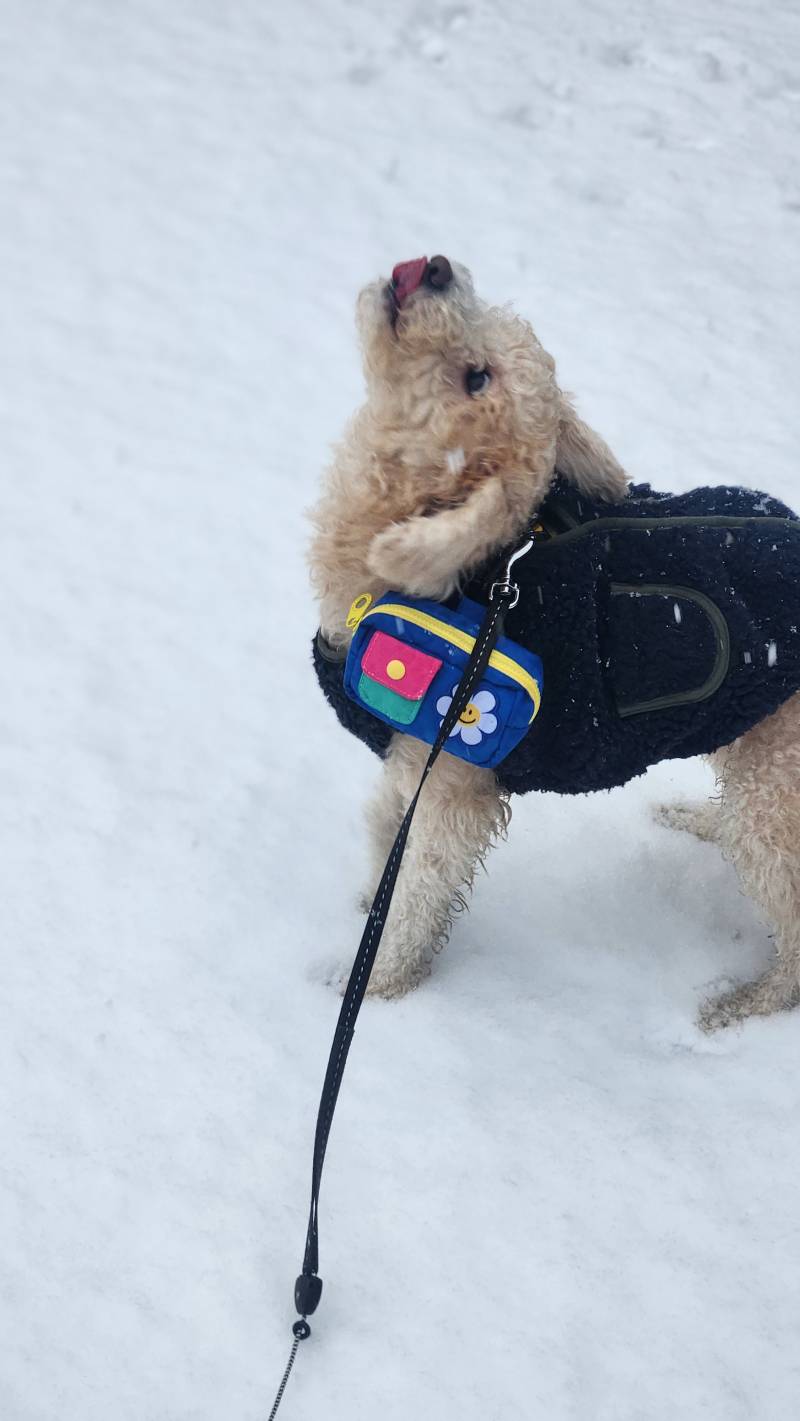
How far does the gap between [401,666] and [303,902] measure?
104 cm

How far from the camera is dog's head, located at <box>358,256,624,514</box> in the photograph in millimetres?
2246

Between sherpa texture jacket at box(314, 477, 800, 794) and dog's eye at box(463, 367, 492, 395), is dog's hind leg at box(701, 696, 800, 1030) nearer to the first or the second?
sherpa texture jacket at box(314, 477, 800, 794)

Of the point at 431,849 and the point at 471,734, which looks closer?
the point at 471,734

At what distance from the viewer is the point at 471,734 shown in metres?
2.33

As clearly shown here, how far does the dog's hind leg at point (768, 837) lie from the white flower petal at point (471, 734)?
692mm

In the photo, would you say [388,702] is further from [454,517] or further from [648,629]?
[648,629]

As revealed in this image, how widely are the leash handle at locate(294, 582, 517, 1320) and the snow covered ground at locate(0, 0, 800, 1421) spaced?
21 cm

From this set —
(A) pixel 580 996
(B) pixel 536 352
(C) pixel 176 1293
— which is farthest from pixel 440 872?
(B) pixel 536 352

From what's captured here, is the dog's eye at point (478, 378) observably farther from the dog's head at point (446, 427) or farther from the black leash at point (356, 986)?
the black leash at point (356, 986)

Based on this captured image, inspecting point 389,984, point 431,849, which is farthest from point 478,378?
point 389,984

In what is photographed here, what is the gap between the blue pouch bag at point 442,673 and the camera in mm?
2289

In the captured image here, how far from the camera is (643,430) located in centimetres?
515

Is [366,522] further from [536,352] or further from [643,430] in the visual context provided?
[643,430]

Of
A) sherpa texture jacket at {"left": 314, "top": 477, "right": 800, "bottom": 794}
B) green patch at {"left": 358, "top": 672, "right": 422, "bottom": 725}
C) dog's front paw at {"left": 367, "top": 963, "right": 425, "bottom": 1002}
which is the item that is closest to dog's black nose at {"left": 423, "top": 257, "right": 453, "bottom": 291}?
sherpa texture jacket at {"left": 314, "top": 477, "right": 800, "bottom": 794}
